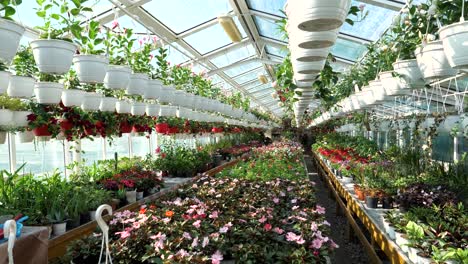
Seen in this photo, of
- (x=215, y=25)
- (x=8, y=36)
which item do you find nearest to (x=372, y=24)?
(x=215, y=25)

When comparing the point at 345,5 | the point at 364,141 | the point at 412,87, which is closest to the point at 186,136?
the point at 364,141

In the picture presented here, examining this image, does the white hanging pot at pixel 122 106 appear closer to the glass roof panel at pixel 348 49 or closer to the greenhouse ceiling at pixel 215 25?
the greenhouse ceiling at pixel 215 25

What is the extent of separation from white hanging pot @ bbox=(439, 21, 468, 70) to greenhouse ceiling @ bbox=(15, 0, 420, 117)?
219 centimetres

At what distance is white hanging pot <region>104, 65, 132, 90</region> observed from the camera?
9.11ft

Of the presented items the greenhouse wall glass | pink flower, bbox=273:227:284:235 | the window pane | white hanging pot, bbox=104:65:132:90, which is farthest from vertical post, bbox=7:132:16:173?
pink flower, bbox=273:227:284:235

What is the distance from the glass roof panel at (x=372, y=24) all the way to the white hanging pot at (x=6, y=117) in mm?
4091

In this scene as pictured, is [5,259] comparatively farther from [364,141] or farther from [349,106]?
[364,141]

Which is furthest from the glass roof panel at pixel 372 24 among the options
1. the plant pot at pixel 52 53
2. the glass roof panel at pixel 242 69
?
the glass roof panel at pixel 242 69

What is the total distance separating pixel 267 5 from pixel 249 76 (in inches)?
253

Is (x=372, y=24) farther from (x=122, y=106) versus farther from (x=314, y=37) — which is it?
(x=314, y=37)

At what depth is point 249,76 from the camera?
12398mm

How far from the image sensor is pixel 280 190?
360cm

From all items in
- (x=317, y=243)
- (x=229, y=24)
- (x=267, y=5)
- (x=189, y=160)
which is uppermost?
(x=267, y=5)

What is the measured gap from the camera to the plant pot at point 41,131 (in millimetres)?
3848
